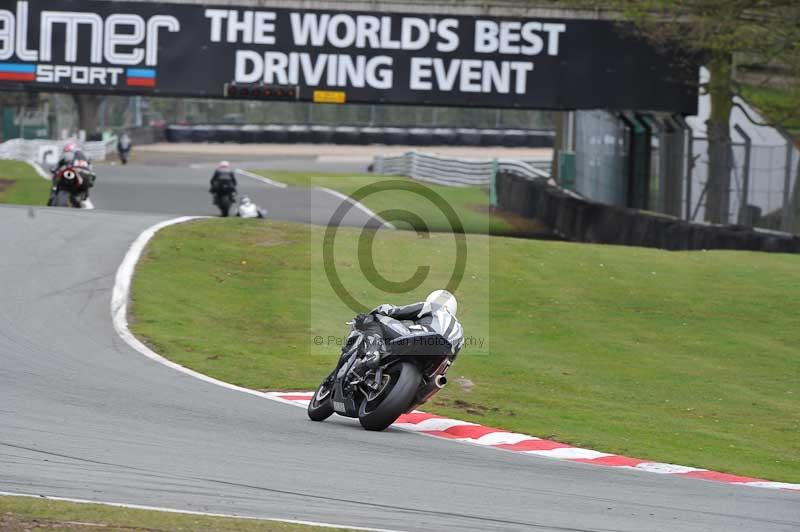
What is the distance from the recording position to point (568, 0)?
1157 inches

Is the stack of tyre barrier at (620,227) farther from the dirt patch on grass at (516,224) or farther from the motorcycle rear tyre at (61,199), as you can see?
the motorcycle rear tyre at (61,199)

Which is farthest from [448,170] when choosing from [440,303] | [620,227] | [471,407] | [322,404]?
[440,303]

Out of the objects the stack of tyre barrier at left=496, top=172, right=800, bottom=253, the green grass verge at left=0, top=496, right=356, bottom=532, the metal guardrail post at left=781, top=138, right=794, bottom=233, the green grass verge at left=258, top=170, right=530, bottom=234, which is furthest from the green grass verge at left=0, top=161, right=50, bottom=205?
the green grass verge at left=0, top=496, right=356, bottom=532

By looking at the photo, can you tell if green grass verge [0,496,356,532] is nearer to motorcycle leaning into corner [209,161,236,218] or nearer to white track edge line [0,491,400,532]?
white track edge line [0,491,400,532]

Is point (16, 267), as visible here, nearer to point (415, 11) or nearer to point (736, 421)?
point (736, 421)

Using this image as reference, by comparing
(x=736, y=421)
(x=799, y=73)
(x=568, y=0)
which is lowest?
(x=736, y=421)

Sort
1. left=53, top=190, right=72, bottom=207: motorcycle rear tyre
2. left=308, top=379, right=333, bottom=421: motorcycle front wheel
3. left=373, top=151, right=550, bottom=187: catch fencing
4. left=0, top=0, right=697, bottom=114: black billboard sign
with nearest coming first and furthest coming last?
1. left=308, top=379, right=333, bottom=421: motorcycle front wheel
2. left=53, top=190, right=72, bottom=207: motorcycle rear tyre
3. left=0, top=0, right=697, bottom=114: black billboard sign
4. left=373, top=151, right=550, bottom=187: catch fencing

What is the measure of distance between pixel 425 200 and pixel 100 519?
1450 inches

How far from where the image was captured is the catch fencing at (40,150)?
54.4m

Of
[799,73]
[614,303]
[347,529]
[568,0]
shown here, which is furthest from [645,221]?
[347,529]

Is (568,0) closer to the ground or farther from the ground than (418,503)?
farther from the ground

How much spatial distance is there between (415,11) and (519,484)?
21765mm

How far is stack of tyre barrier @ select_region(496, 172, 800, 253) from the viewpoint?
2244 cm

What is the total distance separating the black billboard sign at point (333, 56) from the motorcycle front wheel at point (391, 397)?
64.1 ft
